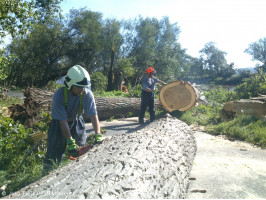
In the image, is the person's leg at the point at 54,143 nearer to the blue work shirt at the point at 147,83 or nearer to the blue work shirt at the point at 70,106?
the blue work shirt at the point at 70,106

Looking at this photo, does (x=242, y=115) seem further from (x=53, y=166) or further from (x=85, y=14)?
(x=85, y=14)

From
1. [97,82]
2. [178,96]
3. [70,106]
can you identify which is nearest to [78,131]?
[70,106]

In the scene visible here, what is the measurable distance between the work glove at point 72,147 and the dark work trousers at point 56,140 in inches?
19.1

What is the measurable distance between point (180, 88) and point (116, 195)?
21.8 ft

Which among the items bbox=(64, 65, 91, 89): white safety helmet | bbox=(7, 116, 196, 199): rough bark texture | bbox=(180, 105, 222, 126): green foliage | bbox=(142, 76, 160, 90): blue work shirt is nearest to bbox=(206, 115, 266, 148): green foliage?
bbox=(180, 105, 222, 126): green foliage

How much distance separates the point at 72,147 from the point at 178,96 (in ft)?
19.6

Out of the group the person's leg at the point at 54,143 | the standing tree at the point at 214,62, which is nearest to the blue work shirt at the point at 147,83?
the person's leg at the point at 54,143

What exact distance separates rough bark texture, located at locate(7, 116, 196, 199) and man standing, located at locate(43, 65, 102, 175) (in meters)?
0.37

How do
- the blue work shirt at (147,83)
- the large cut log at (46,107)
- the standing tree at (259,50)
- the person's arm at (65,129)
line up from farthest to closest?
1. the standing tree at (259,50)
2. the blue work shirt at (147,83)
3. the large cut log at (46,107)
4. the person's arm at (65,129)

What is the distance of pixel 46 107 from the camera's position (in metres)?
6.56

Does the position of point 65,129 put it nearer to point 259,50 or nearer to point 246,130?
point 246,130

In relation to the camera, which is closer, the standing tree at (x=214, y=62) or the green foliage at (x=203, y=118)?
the green foliage at (x=203, y=118)

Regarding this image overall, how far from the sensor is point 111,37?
27547 mm

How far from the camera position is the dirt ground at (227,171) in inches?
116
